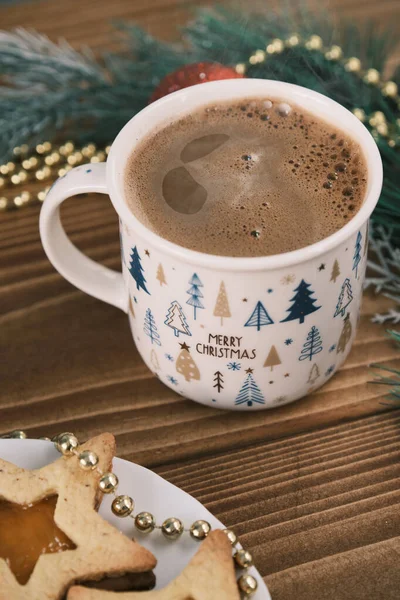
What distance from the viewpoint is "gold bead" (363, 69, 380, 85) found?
40.4 inches

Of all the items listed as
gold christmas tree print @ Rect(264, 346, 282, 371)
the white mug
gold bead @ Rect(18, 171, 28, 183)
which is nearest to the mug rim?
the white mug

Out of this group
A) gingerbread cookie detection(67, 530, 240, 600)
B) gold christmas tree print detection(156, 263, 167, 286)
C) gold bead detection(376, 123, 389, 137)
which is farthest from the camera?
gold bead detection(376, 123, 389, 137)

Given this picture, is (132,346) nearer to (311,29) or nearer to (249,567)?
(249,567)

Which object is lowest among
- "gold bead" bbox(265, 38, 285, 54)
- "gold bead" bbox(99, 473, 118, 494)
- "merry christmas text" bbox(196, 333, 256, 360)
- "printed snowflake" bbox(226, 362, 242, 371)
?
"gold bead" bbox(99, 473, 118, 494)

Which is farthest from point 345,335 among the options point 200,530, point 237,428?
point 200,530

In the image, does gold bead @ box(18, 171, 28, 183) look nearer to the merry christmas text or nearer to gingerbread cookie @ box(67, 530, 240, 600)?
the merry christmas text

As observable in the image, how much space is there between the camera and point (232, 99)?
881 mm

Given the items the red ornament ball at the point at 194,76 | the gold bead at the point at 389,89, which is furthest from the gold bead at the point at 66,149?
the gold bead at the point at 389,89

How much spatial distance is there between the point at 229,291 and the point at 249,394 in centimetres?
16

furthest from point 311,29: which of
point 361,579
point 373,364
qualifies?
point 361,579

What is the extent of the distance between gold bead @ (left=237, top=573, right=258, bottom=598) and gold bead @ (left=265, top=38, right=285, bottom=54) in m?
0.67

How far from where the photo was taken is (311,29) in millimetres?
1097

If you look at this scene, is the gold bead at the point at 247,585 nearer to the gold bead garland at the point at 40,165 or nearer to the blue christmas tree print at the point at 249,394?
the blue christmas tree print at the point at 249,394

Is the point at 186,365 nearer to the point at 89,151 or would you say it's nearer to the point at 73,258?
the point at 73,258
